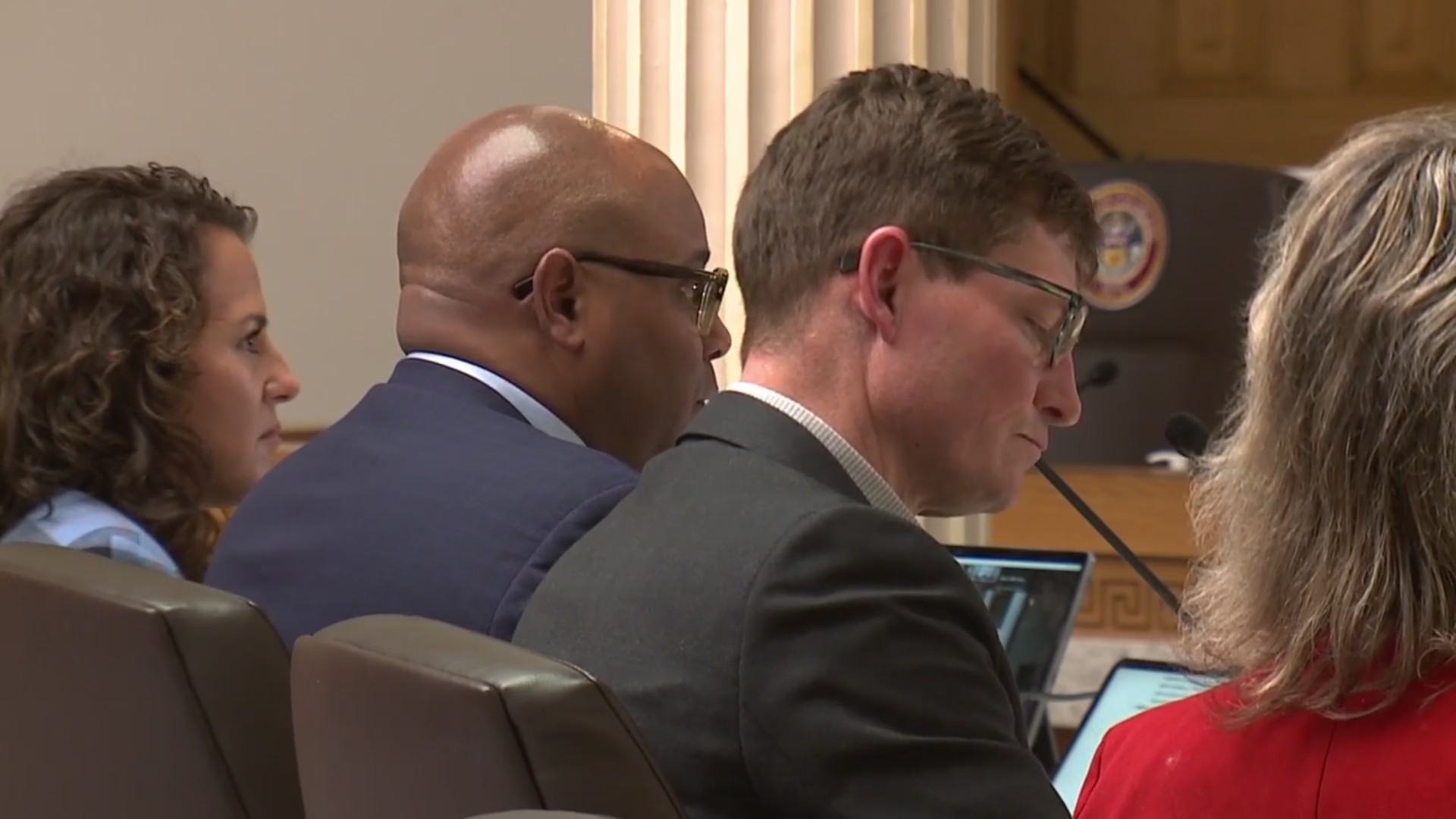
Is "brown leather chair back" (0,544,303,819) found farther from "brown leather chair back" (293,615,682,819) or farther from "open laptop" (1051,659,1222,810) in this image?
"open laptop" (1051,659,1222,810)

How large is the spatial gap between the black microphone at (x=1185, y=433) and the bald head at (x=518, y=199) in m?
0.57

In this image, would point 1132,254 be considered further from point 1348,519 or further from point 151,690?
point 151,690

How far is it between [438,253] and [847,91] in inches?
24.6

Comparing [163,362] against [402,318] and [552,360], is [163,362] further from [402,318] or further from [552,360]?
[552,360]

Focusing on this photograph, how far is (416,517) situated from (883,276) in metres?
0.47

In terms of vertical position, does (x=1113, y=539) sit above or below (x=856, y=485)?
below

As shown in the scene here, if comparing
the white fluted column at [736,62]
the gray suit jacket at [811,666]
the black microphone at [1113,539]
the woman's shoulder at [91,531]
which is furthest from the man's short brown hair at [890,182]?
the white fluted column at [736,62]

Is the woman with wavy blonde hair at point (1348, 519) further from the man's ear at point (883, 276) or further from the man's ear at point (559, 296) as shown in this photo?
the man's ear at point (559, 296)

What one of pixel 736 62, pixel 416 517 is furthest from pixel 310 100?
pixel 416 517

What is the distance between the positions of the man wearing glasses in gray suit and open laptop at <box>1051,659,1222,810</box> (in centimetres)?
Answer: 61

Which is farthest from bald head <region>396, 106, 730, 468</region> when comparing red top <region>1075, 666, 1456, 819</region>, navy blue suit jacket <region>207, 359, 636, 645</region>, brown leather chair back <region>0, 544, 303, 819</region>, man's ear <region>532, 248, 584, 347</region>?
red top <region>1075, 666, 1456, 819</region>

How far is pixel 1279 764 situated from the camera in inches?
44.0

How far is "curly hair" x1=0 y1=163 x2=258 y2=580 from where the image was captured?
2072 millimetres

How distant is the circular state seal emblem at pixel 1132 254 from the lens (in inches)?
166
